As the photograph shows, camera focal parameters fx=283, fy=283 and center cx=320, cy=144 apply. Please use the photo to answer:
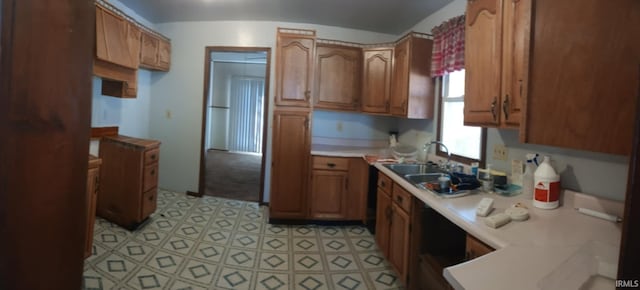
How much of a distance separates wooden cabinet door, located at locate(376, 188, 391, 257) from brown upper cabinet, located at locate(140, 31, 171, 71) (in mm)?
2859

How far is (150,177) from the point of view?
271 centimetres

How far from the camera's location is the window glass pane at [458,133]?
216 cm

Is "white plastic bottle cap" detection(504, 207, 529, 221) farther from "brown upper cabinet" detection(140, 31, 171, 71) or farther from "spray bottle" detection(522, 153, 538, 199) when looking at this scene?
"brown upper cabinet" detection(140, 31, 171, 71)

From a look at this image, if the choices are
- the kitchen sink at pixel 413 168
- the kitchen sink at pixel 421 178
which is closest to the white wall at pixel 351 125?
the kitchen sink at pixel 413 168

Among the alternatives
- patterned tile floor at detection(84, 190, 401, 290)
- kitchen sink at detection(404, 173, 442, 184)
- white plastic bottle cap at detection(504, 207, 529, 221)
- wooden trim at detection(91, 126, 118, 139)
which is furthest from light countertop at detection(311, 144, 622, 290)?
wooden trim at detection(91, 126, 118, 139)

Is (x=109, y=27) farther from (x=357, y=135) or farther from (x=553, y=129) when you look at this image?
(x=553, y=129)

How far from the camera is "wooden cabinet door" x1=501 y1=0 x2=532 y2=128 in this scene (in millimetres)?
1327

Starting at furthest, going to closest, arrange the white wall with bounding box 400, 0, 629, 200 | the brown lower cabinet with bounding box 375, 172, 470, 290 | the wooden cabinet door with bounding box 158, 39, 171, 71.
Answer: the wooden cabinet door with bounding box 158, 39, 171, 71
the brown lower cabinet with bounding box 375, 172, 470, 290
the white wall with bounding box 400, 0, 629, 200

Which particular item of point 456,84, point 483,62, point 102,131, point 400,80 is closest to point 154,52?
point 102,131

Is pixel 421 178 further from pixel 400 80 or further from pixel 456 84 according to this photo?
pixel 400 80

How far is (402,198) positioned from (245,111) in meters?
5.96

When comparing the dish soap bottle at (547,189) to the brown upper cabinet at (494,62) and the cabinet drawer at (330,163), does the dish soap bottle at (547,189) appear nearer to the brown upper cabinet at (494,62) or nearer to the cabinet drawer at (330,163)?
the brown upper cabinet at (494,62)

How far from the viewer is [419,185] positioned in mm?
1746

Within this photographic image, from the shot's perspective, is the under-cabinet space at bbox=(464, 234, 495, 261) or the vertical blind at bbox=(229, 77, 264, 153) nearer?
the under-cabinet space at bbox=(464, 234, 495, 261)
